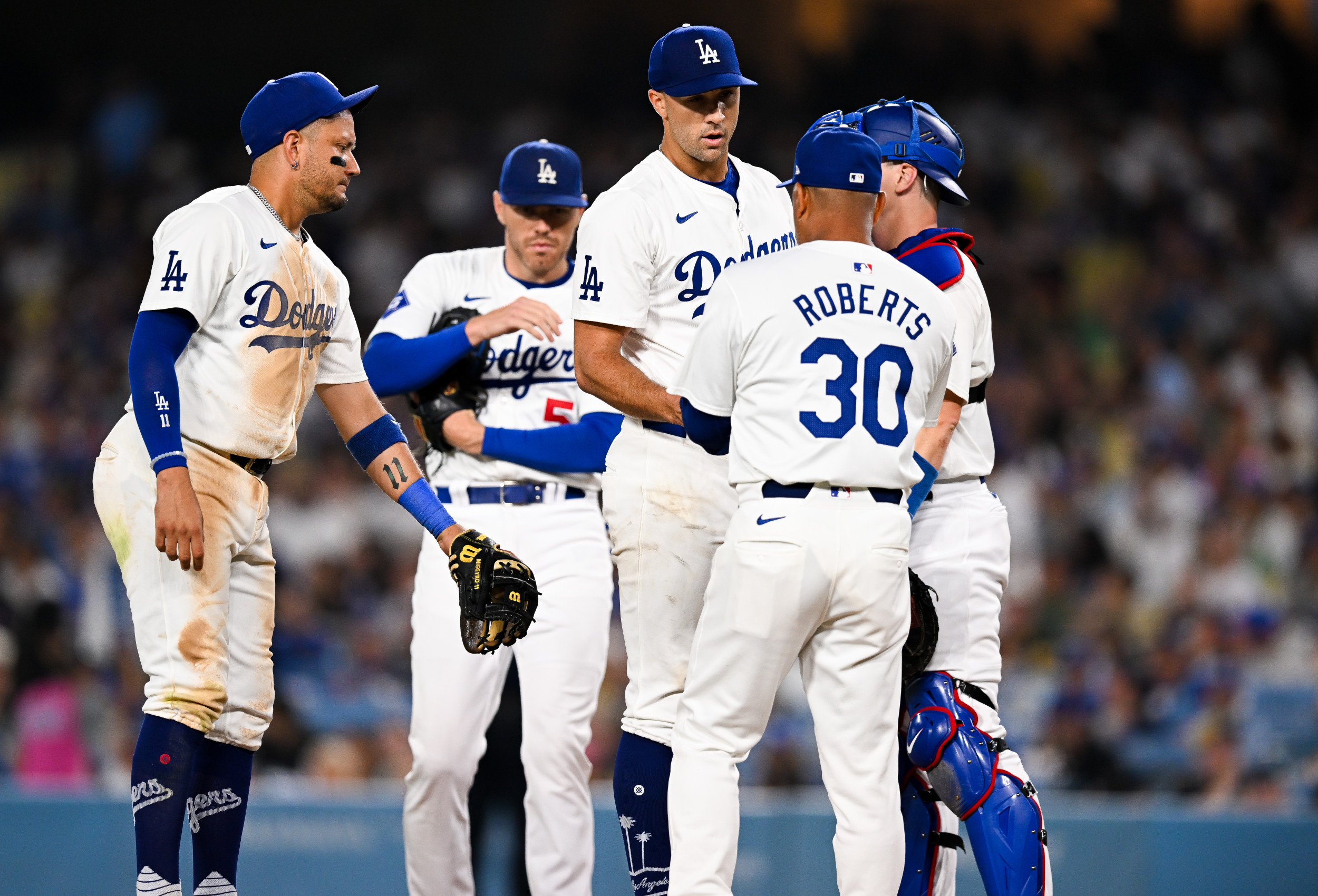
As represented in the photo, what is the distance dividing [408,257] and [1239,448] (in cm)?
721

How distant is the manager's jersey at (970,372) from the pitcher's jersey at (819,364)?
0.33 meters

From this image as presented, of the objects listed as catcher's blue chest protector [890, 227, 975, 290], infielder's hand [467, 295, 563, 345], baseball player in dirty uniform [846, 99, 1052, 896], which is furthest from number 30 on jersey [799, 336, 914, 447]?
infielder's hand [467, 295, 563, 345]

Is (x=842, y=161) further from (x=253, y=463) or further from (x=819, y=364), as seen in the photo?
(x=253, y=463)

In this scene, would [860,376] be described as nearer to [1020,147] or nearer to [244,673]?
[244,673]

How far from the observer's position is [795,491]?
12.0 feet

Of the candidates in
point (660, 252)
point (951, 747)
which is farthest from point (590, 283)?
point (951, 747)

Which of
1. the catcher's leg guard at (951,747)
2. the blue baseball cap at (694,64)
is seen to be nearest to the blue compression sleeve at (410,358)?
the blue baseball cap at (694,64)

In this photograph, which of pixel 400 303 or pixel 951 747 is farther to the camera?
pixel 400 303

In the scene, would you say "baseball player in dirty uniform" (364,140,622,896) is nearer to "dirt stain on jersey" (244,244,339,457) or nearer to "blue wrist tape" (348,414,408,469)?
"blue wrist tape" (348,414,408,469)

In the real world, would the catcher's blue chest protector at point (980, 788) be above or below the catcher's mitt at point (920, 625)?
below

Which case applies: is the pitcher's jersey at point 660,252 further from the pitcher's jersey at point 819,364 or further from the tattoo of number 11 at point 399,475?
the tattoo of number 11 at point 399,475

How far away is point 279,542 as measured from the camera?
10.5 m

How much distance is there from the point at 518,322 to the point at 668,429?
1.04 meters

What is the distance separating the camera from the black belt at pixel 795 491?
3654 mm
